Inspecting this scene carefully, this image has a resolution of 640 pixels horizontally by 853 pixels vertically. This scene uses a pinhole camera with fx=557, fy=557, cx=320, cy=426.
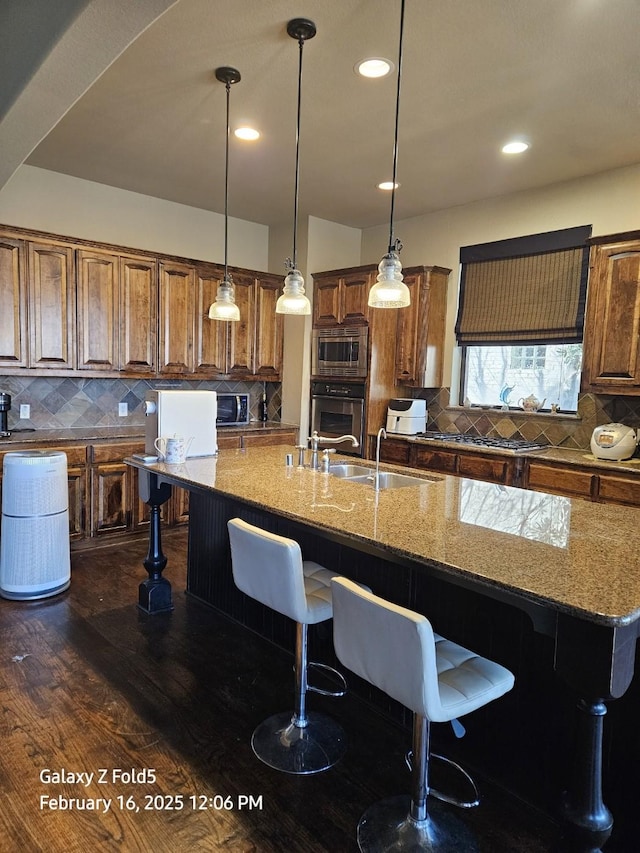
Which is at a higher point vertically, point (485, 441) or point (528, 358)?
point (528, 358)

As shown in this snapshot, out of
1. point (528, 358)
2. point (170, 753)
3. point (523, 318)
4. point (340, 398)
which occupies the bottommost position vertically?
point (170, 753)

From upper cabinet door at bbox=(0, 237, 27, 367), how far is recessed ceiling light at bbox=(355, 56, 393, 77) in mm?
2624

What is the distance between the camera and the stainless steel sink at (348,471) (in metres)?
3.09

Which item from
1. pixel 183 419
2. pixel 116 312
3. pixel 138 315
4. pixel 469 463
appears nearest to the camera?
pixel 183 419

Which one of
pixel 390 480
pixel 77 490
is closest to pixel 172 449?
pixel 390 480

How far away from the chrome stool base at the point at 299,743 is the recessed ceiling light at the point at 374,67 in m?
2.91

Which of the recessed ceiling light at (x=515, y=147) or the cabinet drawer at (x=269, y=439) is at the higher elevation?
the recessed ceiling light at (x=515, y=147)

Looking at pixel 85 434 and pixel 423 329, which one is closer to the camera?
pixel 85 434

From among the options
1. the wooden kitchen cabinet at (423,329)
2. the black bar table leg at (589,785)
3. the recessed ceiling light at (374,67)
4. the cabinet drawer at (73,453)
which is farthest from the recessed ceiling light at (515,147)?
the cabinet drawer at (73,453)

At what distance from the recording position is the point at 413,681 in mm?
1404

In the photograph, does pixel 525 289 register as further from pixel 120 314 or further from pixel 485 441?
pixel 120 314

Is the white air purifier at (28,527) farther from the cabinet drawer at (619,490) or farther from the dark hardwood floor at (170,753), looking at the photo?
the cabinet drawer at (619,490)

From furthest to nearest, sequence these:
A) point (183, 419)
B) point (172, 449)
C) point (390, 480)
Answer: point (183, 419), point (172, 449), point (390, 480)

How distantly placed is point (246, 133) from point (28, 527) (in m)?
2.74
